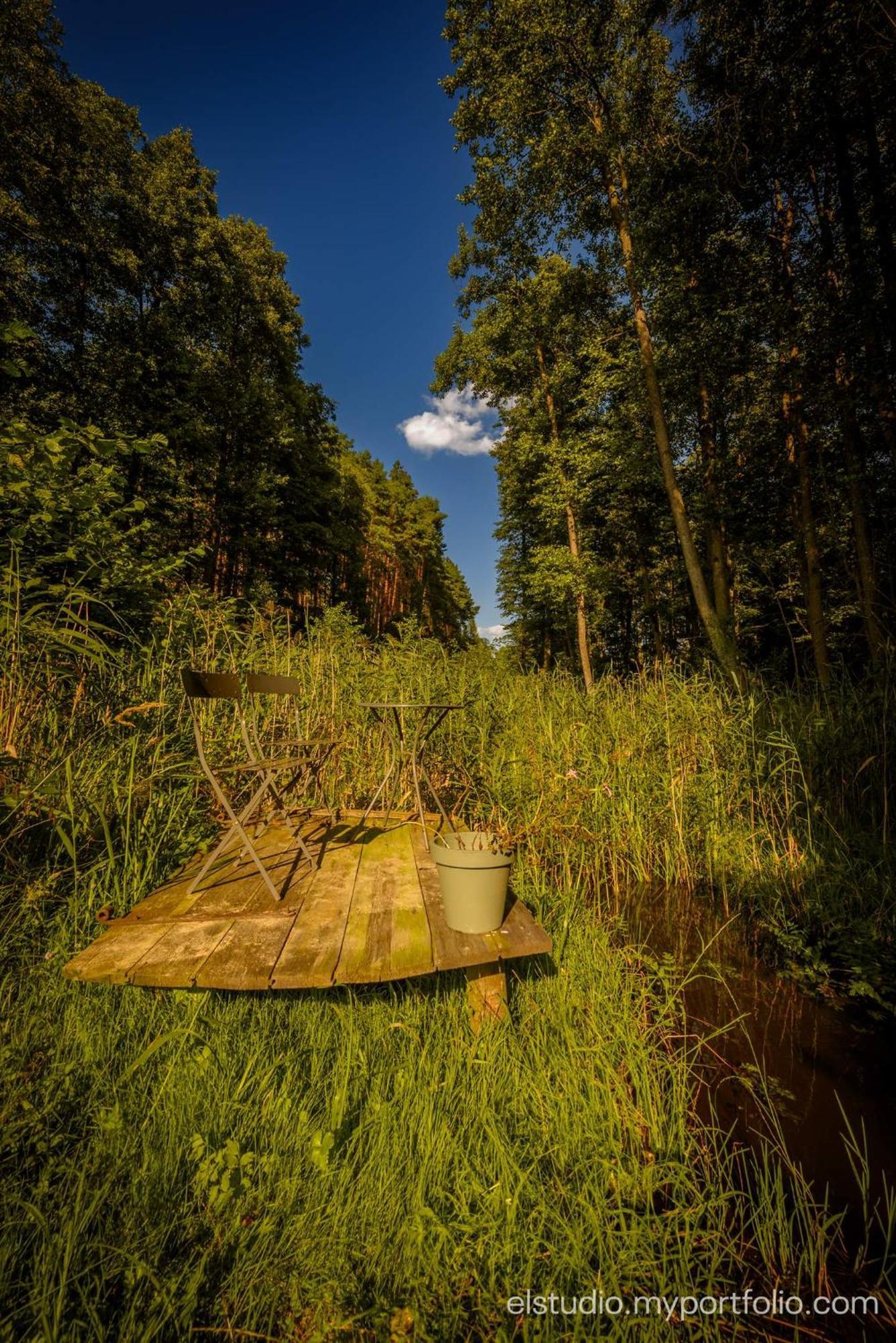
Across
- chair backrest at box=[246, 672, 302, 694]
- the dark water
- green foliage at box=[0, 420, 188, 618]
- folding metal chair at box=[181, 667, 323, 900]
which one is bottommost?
the dark water

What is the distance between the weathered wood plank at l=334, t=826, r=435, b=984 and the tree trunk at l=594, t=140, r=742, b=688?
6346 mm

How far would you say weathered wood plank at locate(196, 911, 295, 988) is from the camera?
1534mm

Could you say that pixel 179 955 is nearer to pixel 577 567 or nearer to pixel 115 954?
pixel 115 954

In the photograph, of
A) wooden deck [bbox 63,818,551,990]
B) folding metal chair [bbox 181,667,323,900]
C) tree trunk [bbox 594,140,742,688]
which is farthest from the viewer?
tree trunk [bbox 594,140,742,688]

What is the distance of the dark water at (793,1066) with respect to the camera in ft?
4.75

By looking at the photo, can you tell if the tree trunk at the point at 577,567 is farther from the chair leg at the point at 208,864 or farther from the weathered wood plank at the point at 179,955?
the weathered wood plank at the point at 179,955

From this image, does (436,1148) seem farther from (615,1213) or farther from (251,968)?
(251,968)

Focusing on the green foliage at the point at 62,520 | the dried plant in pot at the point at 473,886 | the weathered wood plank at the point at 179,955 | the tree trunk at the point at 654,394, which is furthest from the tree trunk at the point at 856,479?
the green foliage at the point at 62,520

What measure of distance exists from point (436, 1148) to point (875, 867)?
119 inches

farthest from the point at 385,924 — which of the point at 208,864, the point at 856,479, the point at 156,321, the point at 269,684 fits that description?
the point at 156,321

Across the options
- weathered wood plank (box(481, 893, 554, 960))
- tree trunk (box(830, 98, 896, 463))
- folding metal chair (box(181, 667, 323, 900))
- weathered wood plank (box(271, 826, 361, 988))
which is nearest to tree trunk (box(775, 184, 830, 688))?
tree trunk (box(830, 98, 896, 463))

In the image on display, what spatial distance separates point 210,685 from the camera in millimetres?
2271

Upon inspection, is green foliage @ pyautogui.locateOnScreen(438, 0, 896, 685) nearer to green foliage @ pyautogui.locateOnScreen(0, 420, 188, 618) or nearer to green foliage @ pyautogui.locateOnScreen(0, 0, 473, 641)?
green foliage @ pyautogui.locateOnScreen(0, 420, 188, 618)

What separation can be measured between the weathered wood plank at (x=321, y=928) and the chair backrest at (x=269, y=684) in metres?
1.06
